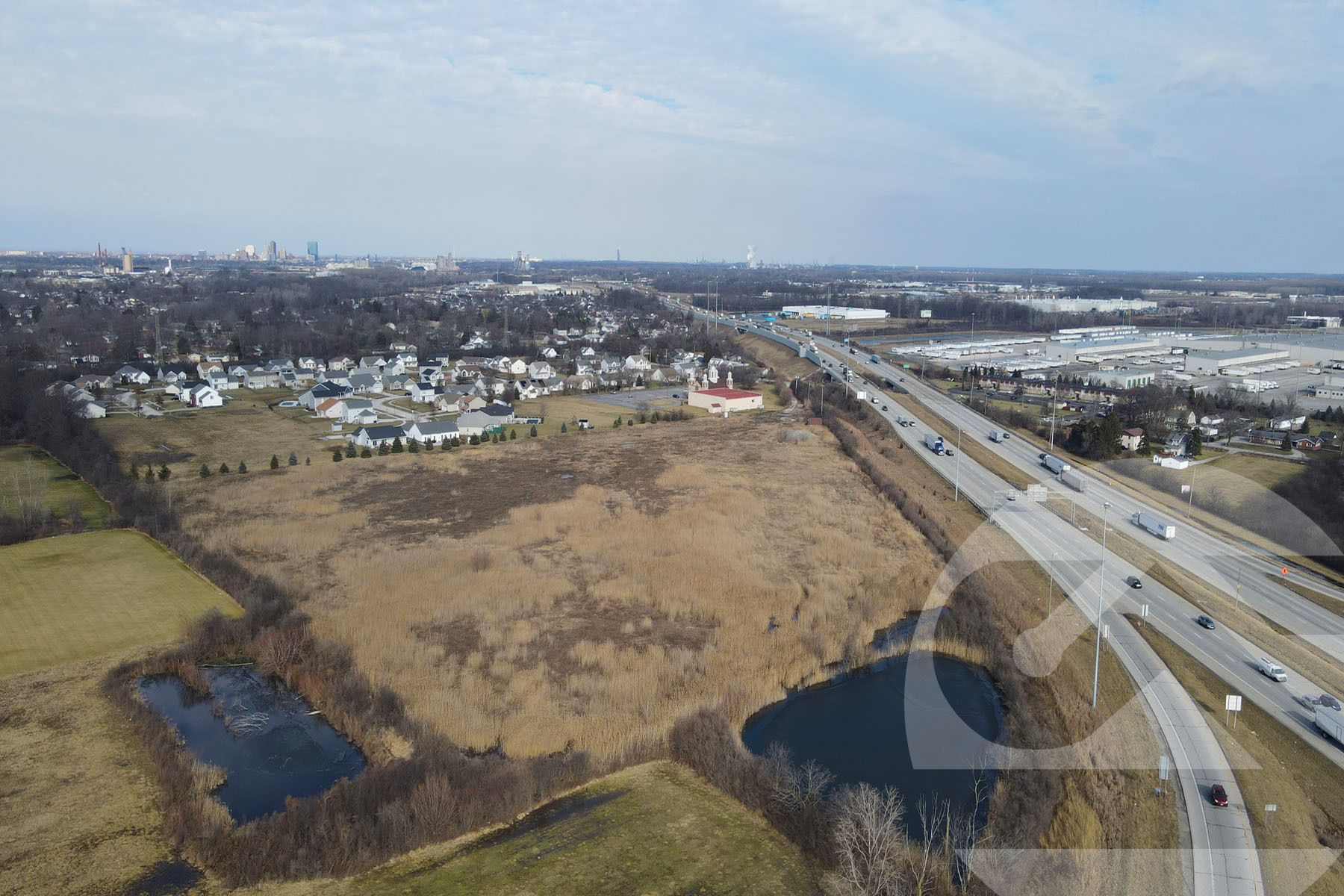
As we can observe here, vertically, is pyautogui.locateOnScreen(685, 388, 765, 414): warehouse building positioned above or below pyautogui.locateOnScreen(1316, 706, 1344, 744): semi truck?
above

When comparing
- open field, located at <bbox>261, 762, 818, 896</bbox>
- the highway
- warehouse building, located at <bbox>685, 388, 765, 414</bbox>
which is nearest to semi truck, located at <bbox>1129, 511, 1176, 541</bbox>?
the highway

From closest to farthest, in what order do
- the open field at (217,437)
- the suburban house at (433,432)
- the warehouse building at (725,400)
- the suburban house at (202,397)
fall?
the open field at (217,437), the suburban house at (433,432), the suburban house at (202,397), the warehouse building at (725,400)

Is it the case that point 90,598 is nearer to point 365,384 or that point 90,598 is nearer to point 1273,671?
point 1273,671

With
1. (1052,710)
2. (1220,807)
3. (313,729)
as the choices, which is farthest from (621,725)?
(1220,807)

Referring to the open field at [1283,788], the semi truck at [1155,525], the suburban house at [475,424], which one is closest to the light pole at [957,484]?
the semi truck at [1155,525]

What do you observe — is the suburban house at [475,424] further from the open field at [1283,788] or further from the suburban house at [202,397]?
the open field at [1283,788]

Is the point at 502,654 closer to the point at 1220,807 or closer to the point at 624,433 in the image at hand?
the point at 1220,807

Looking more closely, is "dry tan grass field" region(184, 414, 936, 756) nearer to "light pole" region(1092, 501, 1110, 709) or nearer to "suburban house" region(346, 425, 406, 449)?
"suburban house" region(346, 425, 406, 449)
